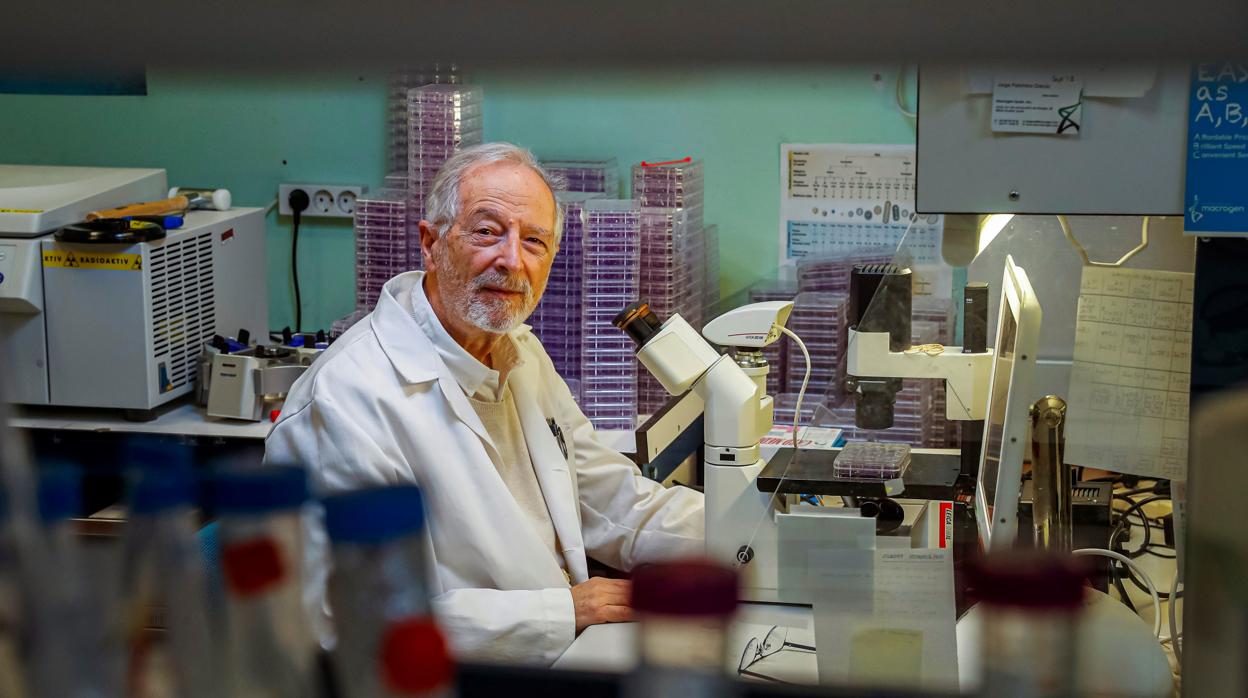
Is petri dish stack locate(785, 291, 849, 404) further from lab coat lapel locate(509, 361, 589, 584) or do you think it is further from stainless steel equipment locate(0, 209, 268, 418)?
stainless steel equipment locate(0, 209, 268, 418)

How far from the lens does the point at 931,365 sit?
1758 mm

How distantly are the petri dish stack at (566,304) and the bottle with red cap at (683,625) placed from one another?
2.67 m

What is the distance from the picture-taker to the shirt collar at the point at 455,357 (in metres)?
2.17

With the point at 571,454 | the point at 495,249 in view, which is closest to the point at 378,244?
the point at 495,249

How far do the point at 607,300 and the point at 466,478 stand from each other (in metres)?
1.03

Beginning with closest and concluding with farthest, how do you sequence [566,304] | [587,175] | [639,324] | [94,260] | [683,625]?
[683,625]
[639,324]
[94,260]
[566,304]
[587,175]

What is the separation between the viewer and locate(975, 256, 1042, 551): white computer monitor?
1429mm

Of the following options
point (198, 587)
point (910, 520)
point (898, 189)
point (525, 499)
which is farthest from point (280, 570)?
point (898, 189)

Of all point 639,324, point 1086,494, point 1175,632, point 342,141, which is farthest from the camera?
point 342,141

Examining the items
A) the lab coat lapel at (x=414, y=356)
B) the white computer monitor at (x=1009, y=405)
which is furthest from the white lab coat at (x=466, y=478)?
the white computer monitor at (x=1009, y=405)

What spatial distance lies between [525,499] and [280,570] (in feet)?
6.11

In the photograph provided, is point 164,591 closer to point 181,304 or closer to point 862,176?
point 181,304

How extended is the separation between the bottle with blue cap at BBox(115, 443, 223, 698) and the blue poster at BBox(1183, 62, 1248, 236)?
129cm

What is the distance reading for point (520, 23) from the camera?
1.26ft
